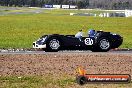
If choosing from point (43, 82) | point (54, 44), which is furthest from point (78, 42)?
point (43, 82)

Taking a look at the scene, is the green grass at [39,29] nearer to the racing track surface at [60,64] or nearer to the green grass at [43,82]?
the racing track surface at [60,64]

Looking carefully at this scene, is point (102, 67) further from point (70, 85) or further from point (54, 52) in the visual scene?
point (54, 52)

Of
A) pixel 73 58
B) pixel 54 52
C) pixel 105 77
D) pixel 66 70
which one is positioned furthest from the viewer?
pixel 54 52

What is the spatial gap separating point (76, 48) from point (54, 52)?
1.23 metres

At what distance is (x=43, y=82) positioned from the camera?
475 inches

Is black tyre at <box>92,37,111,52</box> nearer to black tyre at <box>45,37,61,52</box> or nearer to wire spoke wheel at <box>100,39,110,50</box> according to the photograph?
wire spoke wheel at <box>100,39,110,50</box>

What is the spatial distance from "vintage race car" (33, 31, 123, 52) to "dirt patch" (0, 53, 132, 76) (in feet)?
8.57

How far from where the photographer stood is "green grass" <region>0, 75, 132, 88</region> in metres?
11.5

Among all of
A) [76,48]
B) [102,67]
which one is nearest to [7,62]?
[102,67]

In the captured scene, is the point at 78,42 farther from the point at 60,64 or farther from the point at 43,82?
the point at 43,82

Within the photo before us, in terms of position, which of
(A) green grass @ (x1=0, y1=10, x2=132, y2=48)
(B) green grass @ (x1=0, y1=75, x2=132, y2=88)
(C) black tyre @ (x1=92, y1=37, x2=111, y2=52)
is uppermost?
(B) green grass @ (x1=0, y1=75, x2=132, y2=88)

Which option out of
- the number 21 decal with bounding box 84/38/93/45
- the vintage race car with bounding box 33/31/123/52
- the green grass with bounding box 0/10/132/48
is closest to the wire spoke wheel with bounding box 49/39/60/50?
the vintage race car with bounding box 33/31/123/52

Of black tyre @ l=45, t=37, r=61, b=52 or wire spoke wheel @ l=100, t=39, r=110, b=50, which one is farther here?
wire spoke wheel @ l=100, t=39, r=110, b=50

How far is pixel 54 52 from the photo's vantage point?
68.2ft
